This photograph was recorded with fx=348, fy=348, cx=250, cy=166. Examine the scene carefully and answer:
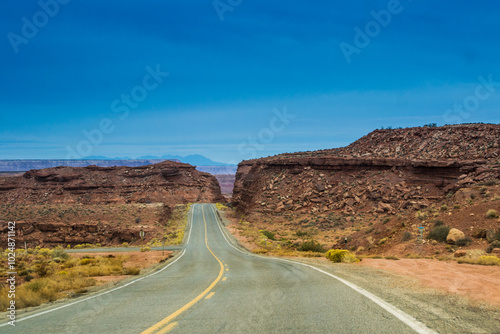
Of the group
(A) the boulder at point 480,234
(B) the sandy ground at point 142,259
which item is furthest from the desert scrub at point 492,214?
(B) the sandy ground at point 142,259

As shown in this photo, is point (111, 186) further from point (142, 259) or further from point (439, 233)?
point (439, 233)

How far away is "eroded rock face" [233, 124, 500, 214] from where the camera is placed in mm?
42938

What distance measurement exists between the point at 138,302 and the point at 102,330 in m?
2.60

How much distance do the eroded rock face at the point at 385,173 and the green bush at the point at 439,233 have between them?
60.6 feet

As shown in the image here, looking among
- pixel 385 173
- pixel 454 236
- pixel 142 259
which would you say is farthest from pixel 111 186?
pixel 454 236

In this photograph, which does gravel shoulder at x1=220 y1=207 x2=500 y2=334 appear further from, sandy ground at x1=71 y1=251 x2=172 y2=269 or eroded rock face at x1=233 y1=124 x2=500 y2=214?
eroded rock face at x1=233 y1=124 x2=500 y2=214

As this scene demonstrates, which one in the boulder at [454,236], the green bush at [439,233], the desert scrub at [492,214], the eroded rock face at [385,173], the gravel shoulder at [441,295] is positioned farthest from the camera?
the eroded rock face at [385,173]

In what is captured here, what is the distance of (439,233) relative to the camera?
67.6ft

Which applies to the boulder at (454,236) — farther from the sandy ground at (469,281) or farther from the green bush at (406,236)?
the sandy ground at (469,281)

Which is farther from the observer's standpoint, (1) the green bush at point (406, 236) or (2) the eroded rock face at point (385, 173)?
(2) the eroded rock face at point (385, 173)

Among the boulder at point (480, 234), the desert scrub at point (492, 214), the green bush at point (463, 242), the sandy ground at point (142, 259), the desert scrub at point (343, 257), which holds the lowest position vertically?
the sandy ground at point (142, 259)

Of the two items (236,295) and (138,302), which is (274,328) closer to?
(236,295)

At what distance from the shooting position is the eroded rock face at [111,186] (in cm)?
9362

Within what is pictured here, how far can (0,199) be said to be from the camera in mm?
92125
